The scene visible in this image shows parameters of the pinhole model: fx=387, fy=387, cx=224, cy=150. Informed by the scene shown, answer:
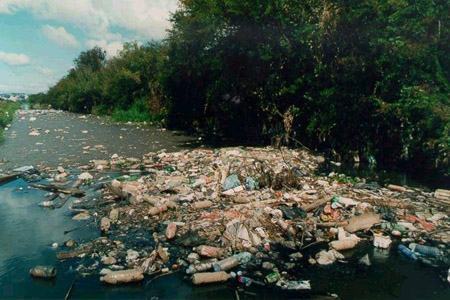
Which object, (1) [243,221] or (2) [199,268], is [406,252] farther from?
(2) [199,268]

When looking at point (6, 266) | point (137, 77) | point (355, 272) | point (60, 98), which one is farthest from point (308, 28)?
point (60, 98)

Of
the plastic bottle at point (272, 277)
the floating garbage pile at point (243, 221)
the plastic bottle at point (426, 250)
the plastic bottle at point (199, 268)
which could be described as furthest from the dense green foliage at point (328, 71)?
the plastic bottle at point (199, 268)

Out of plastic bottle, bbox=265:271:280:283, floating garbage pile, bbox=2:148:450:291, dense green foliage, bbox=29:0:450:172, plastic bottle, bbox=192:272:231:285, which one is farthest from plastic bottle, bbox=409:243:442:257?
dense green foliage, bbox=29:0:450:172

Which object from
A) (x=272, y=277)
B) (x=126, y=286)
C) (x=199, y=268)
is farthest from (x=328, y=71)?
(x=126, y=286)

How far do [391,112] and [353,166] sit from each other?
161 centimetres

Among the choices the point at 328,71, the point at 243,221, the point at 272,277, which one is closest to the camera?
the point at 272,277

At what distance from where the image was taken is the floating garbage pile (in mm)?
4191

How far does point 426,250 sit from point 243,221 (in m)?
2.18

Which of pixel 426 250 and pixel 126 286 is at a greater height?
pixel 426 250

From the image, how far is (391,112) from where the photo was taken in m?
8.20

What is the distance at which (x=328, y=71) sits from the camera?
9.48m

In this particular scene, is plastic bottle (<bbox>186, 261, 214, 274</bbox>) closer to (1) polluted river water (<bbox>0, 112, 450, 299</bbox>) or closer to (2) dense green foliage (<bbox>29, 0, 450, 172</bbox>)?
(1) polluted river water (<bbox>0, 112, 450, 299</bbox>)

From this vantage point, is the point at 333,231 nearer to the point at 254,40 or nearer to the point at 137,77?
the point at 254,40

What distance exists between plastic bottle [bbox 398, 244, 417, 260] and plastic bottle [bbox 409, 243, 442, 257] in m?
0.09
